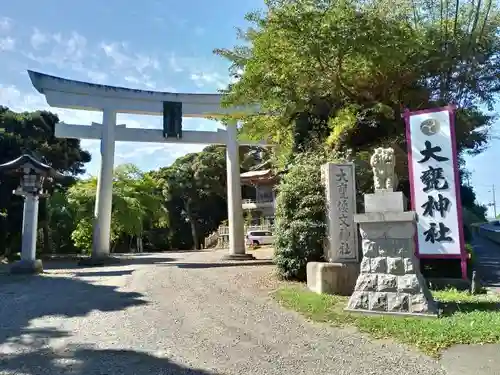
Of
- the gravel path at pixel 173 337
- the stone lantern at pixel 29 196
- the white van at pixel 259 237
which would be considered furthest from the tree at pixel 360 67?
the white van at pixel 259 237

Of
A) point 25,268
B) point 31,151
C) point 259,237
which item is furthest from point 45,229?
point 259,237

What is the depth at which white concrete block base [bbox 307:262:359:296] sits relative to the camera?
8414 mm

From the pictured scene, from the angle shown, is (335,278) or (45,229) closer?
(335,278)

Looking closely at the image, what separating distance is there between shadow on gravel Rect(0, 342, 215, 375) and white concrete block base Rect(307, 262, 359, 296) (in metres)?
4.44

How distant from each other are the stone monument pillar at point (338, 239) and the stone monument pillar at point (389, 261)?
5.10ft

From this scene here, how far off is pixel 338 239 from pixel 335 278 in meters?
A: 0.93

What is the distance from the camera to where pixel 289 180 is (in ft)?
34.1

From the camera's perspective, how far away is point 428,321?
236 inches

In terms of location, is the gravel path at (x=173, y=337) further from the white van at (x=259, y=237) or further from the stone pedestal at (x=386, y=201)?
the white van at (x=259, y=237)

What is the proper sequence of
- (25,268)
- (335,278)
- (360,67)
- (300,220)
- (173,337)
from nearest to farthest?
1. (173,337)
2. (335,278)
3. (300,220)
4. (360,67)
5. (25,268)

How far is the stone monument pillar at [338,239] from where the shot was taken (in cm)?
847

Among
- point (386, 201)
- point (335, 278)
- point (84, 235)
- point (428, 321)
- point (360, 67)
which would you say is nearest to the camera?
point (428, 321)

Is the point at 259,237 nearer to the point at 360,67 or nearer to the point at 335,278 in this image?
the point at 360,67

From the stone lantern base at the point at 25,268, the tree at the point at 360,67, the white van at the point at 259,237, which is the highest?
the tree at the point at 360,67
